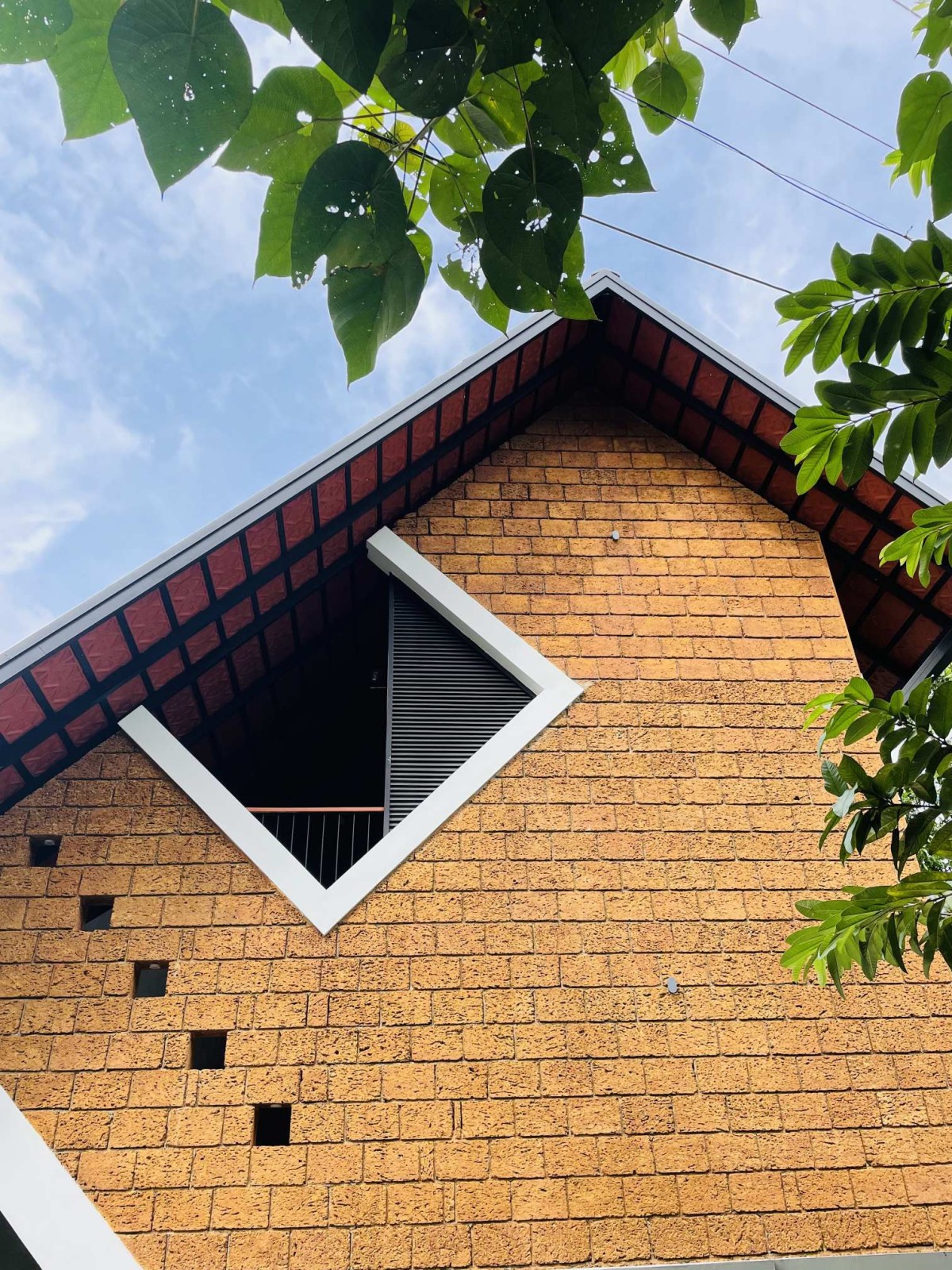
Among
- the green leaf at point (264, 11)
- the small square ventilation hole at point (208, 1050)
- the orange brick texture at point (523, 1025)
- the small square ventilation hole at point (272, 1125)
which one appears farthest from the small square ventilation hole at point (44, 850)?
the green leaf at point (264, 11)

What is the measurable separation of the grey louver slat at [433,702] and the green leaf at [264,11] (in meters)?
4.47

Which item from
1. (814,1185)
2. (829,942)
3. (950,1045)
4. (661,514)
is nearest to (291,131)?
(829,942)

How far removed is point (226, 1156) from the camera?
4.04 meters

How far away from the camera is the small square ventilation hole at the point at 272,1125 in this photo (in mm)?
4195

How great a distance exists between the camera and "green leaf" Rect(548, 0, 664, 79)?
2.07ft

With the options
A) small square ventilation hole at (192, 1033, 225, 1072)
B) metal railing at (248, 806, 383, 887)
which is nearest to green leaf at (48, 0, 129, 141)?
small square ventilation hole at (192, 1033, 225, 1072)

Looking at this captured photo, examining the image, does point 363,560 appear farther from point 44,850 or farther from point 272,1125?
point 272,1125

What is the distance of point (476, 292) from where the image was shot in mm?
848

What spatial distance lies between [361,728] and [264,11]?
637 cm

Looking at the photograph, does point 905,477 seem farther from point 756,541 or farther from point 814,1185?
point 814,1185

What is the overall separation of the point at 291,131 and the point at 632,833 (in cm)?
454

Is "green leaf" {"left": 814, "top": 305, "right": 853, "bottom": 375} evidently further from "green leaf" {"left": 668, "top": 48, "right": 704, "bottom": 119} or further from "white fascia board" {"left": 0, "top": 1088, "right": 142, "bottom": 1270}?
"white fascia board" {"left": 0, "top": 1088, "right": 142, "bottom": 1270}

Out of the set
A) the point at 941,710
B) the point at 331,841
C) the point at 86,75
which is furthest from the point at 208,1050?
the point at 86,75

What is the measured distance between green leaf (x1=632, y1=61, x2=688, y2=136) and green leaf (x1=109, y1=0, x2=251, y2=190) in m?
0.48
